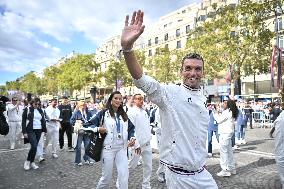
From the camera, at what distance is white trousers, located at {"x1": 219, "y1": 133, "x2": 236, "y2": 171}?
8898 mm

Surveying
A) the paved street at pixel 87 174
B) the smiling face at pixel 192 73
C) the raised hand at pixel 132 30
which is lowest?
the paved street at pixel 87 174

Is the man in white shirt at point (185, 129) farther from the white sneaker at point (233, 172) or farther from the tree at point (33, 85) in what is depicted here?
the tree at point (33, 85)

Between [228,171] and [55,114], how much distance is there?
22.0ft

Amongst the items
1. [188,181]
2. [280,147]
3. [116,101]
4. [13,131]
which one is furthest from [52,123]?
[188,181]

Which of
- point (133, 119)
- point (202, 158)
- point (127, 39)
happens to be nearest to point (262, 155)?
point (133, 119)

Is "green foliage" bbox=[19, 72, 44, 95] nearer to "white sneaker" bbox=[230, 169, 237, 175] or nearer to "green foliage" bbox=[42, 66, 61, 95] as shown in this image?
"green foliage" bbox=[42, 66, 61, 95]

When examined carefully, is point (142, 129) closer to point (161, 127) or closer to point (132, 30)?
point (161, 127)

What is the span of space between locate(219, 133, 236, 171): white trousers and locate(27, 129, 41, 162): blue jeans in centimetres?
532

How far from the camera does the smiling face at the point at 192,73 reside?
3275mm

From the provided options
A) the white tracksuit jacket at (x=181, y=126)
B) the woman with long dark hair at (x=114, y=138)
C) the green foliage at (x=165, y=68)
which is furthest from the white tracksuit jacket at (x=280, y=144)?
the green foliage at (x=165, y=68)

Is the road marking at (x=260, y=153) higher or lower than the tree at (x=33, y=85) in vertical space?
lower

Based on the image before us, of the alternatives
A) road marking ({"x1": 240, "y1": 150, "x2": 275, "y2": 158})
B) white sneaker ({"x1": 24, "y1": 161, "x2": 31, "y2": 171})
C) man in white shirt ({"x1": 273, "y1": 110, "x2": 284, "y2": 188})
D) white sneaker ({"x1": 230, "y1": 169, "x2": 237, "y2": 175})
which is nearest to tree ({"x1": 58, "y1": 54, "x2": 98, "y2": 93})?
road marking ({"x1": 240, "y1": 150, "x2": 275, "y2": 158})

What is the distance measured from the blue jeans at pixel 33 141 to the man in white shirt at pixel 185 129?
7.82 metres

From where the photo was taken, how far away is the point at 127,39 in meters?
2.73
